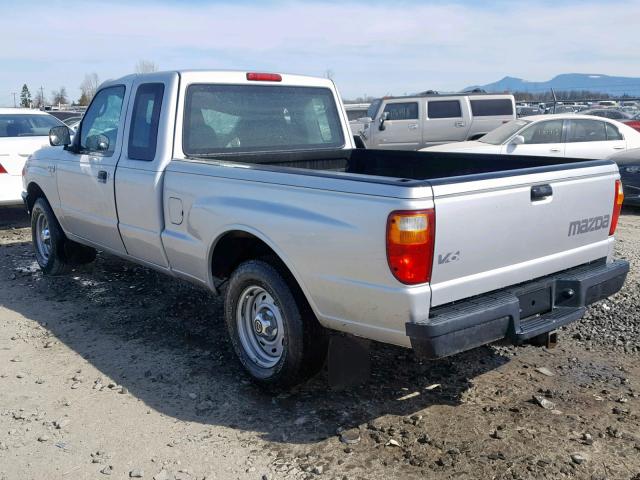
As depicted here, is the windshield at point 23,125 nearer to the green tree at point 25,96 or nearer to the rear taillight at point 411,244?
the rear taillight at point 411,244

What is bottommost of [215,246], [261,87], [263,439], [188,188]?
[263,439]

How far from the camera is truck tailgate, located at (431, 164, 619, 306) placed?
124 inches

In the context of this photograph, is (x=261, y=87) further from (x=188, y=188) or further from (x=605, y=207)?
(x=605, y=207)

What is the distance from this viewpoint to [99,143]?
5277 mm

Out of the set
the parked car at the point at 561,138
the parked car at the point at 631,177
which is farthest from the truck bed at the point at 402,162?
the parked car at the point at 561,138

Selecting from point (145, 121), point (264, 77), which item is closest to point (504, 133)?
point (264, 77)

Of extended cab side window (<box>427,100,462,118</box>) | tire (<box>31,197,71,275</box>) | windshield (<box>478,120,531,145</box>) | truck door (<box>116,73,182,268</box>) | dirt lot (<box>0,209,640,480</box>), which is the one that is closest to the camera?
dirt lot (<box>0,209,640,480</box>)

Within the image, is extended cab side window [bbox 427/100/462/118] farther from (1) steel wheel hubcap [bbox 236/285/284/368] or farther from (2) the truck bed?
(1) steel wheel hubcap [bbox 236/285/284/368]

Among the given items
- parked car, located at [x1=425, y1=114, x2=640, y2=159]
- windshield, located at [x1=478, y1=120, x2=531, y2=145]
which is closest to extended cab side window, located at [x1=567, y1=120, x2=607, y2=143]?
parked car, located at [x1=425, y1=114, x2=640, y2=159]

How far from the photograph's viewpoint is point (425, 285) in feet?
10.2

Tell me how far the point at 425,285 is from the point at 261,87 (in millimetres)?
2771

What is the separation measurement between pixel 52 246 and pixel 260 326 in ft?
11.4

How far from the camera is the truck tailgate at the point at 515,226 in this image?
3146 mm

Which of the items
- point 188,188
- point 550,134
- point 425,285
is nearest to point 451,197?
point 425,285
